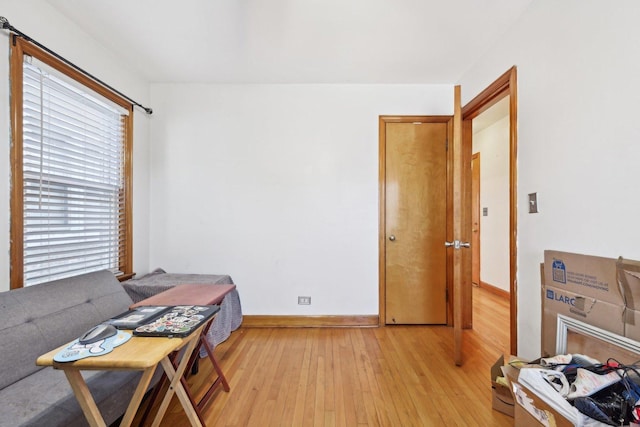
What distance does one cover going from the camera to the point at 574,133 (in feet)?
4.61

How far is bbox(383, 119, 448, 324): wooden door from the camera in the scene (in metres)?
2.78

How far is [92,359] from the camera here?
0.89 metres

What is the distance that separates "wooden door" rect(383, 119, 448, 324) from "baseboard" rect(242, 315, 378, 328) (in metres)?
0.30

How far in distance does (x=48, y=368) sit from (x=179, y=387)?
0.73m

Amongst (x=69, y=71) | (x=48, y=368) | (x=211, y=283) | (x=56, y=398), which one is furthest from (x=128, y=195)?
(x=56, y=398)

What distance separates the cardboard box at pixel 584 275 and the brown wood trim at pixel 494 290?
2.67m

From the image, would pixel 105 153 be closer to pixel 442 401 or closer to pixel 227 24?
pixel 227 24

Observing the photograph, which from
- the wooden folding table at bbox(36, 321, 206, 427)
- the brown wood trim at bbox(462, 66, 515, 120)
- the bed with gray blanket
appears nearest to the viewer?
the wooden folding table at bbox(36, 321, 206, 427)

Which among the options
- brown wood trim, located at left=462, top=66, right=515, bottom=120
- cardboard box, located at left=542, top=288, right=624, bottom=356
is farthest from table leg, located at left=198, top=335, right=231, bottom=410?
brown wood trim, located at left=462, top=66, right=515, bottom=120

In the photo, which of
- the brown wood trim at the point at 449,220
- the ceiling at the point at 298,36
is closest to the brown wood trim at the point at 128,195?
the ceiling at the point at 298,36

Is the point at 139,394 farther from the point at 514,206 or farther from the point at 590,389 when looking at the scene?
the point at 514,206

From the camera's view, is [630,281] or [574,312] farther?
[574,312]

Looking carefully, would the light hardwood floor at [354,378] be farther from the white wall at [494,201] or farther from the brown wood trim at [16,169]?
the white wall at [494,201]

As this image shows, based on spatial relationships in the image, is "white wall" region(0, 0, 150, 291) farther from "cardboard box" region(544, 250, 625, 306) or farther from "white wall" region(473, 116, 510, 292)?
"white wall" region(473, 116, 510, 292)
